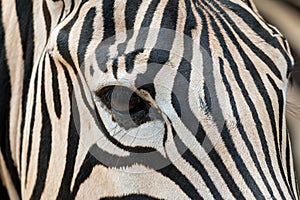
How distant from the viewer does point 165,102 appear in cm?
142

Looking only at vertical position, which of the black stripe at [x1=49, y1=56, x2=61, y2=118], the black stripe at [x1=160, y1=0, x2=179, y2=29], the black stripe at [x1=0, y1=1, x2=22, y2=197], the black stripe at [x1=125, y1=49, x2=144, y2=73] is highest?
the black stripe at [x1=160, y1=0, x2=179, y2=29]

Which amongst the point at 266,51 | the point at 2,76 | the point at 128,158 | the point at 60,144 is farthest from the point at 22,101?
the point at 266,51

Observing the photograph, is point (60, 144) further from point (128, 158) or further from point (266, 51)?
point (266, 51)

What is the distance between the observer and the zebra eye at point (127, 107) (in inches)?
57.2

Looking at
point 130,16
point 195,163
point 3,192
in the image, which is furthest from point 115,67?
point 3,192

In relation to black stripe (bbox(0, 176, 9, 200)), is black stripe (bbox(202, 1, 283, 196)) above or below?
above

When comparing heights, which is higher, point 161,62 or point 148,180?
point 161,62

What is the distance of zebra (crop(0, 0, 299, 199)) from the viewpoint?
55.2 inches

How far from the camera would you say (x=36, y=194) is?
175cm

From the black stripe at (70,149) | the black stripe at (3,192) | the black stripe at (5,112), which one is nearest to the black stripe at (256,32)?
the black stripe at (70,149)

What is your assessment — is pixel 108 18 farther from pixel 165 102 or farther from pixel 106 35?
pixel 165 102

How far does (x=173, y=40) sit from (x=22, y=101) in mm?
556

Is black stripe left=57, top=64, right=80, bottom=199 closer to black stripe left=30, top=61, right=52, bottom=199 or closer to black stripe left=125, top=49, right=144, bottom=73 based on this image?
black stripe left=30, top=61, right=52, bottom=199

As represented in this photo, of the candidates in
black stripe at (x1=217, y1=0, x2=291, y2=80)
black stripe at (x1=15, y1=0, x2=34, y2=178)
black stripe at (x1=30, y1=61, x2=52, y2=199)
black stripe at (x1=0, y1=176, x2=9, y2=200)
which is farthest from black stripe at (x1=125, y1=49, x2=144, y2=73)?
black stripe at (x1=0, y1=176, x2=9, y2=200)
